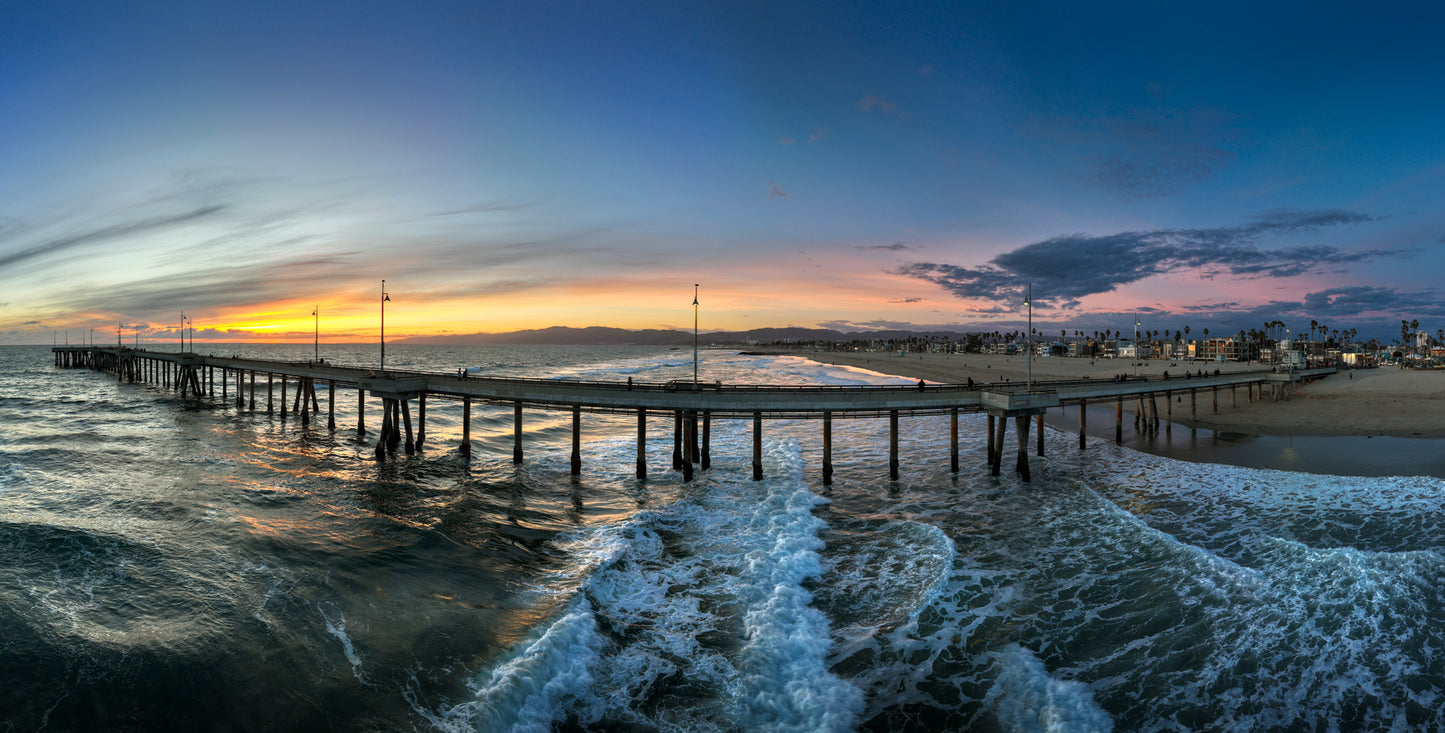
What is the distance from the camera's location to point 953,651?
12.4 metres

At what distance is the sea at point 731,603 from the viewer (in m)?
10.6

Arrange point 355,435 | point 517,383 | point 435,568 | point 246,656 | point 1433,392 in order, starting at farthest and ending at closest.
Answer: point 1433,392 < point 355,435 < point 517,383 < point 435,568 < point 246,656

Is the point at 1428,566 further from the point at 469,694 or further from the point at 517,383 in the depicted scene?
the point at 517,383

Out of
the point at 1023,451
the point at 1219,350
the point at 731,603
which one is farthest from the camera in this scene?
the point at 1219,350

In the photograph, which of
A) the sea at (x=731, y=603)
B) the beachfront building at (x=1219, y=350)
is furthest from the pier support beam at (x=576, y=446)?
the beachfront building at (x=1219, y=350)

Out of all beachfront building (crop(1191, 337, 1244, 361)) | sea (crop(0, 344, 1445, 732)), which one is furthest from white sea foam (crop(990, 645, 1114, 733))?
beachfront building (crop(1191, 337, 1244, 361))

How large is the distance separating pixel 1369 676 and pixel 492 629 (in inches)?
715

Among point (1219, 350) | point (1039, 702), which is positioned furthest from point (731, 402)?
point (1219, 350)

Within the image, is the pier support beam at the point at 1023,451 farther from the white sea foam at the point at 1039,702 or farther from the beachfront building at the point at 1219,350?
the beachfront building at the point at 1219,350

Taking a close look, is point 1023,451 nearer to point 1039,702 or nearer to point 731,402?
point 731,402

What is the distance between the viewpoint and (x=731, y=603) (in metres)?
14.9

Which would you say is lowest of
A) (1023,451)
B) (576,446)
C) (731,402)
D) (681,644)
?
(681,644)

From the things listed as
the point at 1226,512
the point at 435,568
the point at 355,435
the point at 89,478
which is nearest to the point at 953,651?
the point at 435,568

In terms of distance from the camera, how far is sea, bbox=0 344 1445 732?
1065 cm
